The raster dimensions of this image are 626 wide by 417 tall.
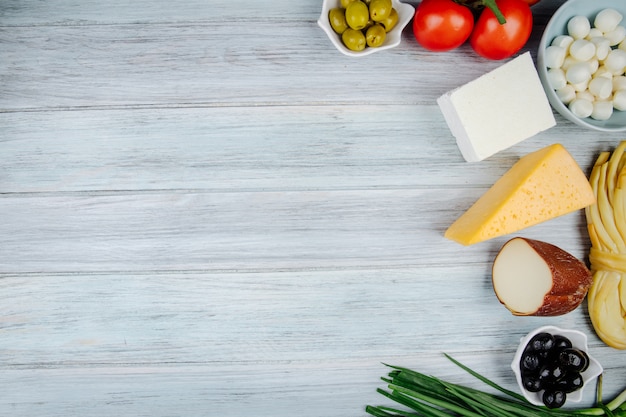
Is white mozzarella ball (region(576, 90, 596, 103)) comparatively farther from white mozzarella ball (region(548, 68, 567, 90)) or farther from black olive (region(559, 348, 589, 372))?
black olive (region(559, 348, 589, 372))

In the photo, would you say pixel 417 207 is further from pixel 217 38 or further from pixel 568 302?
pixel 217 38

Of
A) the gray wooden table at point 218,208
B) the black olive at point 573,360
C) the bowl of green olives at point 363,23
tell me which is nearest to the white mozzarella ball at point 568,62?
the gray wooden table at point 218,208

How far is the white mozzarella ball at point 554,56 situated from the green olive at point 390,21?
0.91 ft

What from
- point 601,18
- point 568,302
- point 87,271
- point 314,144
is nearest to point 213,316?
point 87,271

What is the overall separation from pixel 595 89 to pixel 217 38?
27.5 inches

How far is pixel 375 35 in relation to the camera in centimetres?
90

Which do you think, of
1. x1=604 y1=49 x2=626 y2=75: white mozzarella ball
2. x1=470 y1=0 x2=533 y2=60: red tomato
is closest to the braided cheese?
x1=604 y1=49 x2=626 y2=75: white mozzarella ball

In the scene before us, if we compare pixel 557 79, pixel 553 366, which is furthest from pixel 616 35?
pixel 553 366

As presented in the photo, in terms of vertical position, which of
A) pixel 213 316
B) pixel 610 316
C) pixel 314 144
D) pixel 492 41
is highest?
pixel 492 41

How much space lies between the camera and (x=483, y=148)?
91cm

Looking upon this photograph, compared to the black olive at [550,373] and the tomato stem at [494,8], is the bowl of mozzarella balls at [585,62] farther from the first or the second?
the black olive at [550,373]

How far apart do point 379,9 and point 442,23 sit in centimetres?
11

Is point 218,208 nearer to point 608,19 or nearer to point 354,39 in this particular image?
point 354,39

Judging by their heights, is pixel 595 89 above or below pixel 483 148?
above
